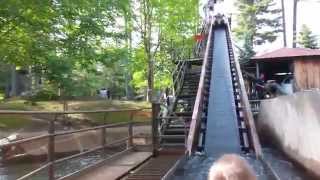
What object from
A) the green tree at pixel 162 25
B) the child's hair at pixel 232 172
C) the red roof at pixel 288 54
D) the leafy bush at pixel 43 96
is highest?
the green tree at pixel 162 25

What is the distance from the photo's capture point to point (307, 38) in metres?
48.1

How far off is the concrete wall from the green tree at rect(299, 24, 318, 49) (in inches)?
1238

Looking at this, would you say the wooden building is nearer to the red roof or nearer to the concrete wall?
the red roof

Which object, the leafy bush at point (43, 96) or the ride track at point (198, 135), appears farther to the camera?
the leafy bush at point (43, 96)

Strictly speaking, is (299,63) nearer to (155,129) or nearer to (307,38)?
(155,129)

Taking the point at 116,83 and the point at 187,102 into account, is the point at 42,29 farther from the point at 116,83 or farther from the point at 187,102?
the point at 116,83

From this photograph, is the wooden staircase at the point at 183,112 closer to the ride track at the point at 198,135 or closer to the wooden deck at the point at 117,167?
the ride track at the point at 198,135

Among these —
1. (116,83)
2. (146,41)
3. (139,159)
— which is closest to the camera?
A: (139,159)

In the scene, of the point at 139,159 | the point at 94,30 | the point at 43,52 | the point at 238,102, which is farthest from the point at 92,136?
the point at 238,102

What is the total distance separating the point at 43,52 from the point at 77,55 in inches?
50.0

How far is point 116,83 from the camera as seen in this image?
144 feet

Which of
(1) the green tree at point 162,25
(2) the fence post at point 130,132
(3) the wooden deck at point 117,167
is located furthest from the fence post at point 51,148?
(1) the green tree at point 162,25

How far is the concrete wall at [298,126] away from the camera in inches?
414

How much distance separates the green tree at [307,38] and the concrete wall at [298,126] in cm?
3143
